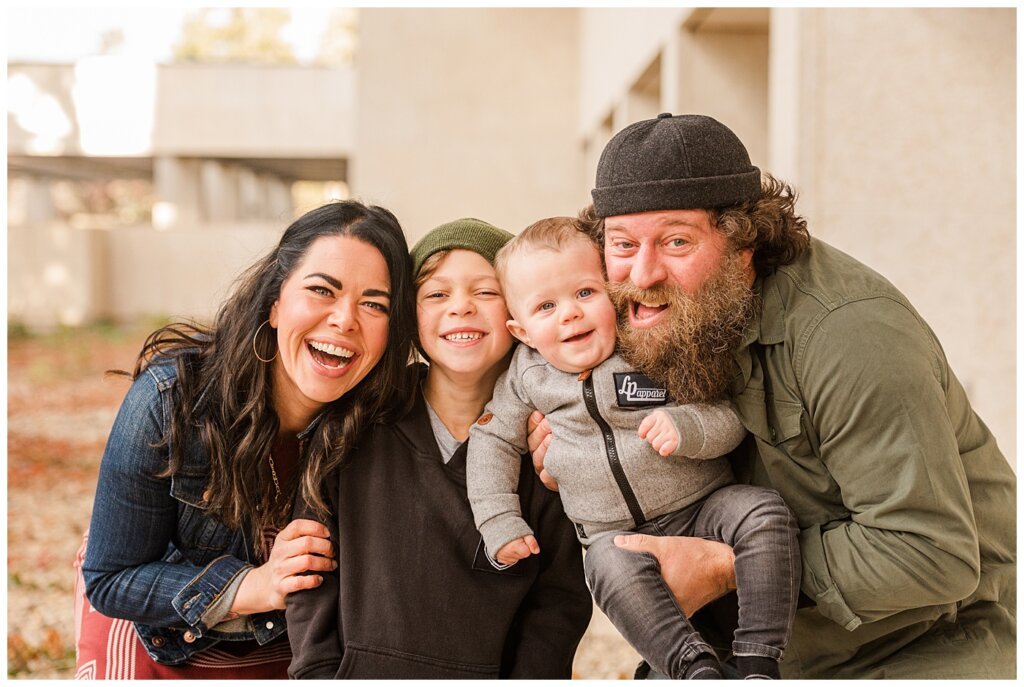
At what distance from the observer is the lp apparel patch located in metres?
2.33

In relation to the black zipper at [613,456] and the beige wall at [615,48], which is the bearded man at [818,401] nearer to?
the black zipper at [613,456]

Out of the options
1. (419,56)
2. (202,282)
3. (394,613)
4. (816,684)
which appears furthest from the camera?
(202,282)

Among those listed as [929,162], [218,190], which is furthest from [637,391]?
[218,190]

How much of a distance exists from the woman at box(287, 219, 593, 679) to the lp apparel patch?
368 mm

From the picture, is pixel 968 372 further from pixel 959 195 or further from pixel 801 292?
pixel 801 292

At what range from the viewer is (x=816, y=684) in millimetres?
2223

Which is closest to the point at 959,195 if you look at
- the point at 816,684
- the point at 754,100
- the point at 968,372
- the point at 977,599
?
the point at 968,372

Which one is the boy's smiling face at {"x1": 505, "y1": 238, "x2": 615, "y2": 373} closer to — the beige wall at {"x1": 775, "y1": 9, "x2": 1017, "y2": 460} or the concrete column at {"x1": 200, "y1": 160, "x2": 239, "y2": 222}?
the beige wall at {"x1": 775, "y1": 9, "x2": 1017, "y2": 460}

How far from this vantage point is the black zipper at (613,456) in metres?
2.32

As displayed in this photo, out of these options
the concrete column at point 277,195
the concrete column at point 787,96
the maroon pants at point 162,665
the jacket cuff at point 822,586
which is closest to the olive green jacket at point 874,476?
the jacket cuff at point 822,586

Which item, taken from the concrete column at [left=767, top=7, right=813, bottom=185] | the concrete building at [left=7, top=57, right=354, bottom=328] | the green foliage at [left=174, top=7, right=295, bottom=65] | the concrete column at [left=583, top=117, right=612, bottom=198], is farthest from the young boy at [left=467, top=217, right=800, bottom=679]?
the green foliage at [left=174, top=7, right=295, bottom=65]

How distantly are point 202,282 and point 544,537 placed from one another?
1947 centimetres

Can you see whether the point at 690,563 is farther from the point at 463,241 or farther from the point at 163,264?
the point at 163,264

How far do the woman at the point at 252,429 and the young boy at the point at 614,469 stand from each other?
1.20 feet
